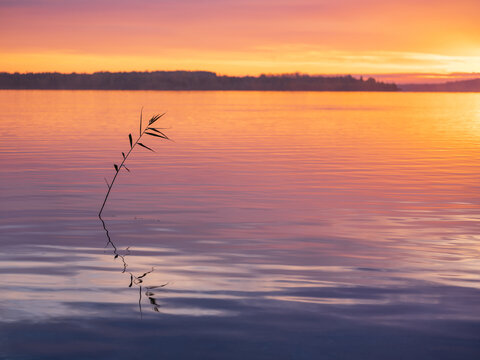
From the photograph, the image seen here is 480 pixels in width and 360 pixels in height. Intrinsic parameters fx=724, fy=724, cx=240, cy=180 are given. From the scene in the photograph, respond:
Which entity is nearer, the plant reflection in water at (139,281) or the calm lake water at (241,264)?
the calm lake water at (241,264)

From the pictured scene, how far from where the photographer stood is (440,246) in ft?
46.2

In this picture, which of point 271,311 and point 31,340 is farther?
point 271,311

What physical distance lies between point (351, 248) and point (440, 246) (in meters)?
1.79

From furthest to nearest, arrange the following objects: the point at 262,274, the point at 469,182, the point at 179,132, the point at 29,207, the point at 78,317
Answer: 1. the point at 179,132
2. the point at 469,182
3. the point at 29,207
4. the point at 262,274
5. the point at 78,317

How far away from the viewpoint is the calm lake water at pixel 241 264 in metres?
8.38

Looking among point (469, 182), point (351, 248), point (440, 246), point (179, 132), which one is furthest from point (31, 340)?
point (179, 132)

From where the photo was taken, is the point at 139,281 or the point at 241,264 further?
the point at 241,264

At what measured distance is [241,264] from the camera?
40.4 ft

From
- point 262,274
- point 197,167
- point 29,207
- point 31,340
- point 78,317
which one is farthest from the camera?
point 197,167

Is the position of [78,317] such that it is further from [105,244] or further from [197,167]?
[197,167]

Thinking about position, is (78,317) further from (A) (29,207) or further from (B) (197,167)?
(B) (197,167)

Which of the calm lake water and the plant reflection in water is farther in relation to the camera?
the plant reflection in water

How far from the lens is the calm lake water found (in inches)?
330

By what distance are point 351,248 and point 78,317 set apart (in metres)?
6.28
